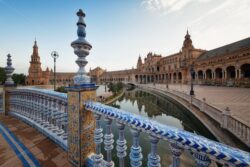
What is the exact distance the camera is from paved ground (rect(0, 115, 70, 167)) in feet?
7.65

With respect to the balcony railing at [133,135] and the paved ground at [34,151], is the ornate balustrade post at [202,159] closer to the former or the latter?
the balcony railing at [133,135]

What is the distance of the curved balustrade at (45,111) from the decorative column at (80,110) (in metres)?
0.49

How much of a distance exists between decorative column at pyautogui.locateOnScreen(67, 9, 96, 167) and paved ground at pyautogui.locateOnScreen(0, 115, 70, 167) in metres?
0.42

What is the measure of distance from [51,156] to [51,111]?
3.44 ft

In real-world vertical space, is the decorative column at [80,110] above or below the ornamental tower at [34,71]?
below

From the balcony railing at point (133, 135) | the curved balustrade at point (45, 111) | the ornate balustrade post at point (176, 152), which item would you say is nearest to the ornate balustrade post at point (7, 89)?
the curved balustrade at point (45, 111)

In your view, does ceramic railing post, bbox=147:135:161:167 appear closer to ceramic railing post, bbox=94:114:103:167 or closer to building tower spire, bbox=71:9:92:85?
ceramic railing post, bbox=94:114:103:167

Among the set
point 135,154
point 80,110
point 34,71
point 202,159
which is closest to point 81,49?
point 80,110

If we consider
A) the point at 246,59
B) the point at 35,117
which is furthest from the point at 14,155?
the point at 246,59

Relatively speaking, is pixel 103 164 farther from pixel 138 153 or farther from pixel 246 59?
pixel 246 59

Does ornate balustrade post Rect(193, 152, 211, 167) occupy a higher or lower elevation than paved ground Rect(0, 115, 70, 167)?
higher

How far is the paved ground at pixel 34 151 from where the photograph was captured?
7.65 feet

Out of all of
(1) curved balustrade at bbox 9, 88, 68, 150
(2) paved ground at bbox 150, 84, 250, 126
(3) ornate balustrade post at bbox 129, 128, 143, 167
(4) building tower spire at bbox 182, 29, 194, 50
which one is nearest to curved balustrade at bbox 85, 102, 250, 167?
(3) ornate balustrade post at bbox 129, 128, 143, 167

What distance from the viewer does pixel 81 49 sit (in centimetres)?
208
